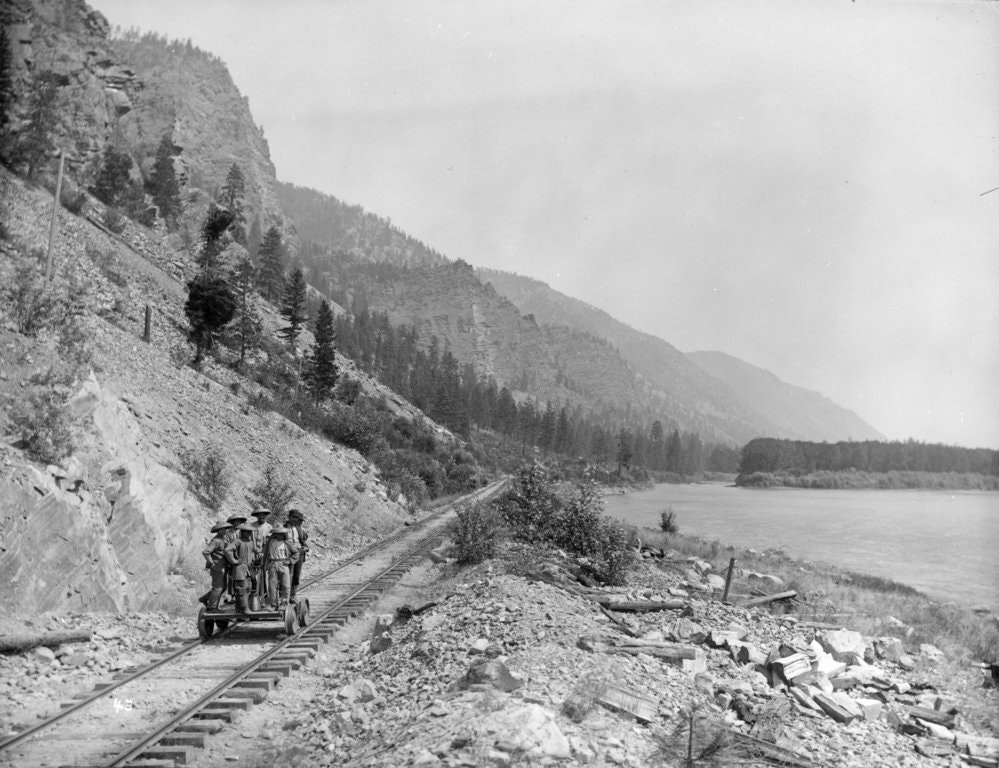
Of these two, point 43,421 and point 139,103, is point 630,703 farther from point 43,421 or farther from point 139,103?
point 139,103

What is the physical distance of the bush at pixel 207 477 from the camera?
18.8 meters

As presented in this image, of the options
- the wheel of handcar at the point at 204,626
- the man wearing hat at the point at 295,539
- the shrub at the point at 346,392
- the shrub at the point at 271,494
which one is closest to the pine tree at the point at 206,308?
the shrub at the point at 271,494

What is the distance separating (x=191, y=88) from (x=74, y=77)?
11264cm

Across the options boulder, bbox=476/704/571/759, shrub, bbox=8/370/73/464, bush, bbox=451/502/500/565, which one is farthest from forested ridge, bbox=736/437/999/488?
shrub, bbox=8/370/73/464

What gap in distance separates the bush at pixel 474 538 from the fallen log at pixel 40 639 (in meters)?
9.20

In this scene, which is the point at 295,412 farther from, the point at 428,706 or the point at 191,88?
the point at 191,88

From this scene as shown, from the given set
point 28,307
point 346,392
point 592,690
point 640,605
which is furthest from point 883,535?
point 28,307

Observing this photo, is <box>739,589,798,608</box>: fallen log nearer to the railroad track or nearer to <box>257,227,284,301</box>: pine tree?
the railroad track

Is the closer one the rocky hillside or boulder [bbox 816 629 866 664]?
the rocky hillside

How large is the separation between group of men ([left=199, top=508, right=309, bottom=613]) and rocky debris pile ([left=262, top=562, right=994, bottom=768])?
1727 millimetres

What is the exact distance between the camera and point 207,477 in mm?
19250

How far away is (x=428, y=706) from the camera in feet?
24.6

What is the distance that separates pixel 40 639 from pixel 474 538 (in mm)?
10187

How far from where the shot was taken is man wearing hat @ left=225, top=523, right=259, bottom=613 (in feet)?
35.8
